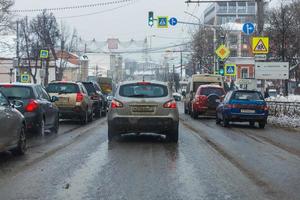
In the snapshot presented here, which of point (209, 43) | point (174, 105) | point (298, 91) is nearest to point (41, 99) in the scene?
point (174, 105)

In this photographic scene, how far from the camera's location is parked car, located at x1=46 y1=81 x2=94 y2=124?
71.7 feet

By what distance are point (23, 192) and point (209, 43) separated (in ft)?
187

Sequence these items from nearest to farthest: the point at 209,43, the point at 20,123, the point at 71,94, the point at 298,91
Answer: the point at 20,123 < the point at 71,94 < the point at 209,43 < the point at 298,91

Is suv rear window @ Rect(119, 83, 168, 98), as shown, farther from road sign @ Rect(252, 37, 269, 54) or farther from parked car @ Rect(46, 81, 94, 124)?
road sign @ Rect(252, 37, 269, 54)

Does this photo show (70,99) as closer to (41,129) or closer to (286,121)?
(41,129)

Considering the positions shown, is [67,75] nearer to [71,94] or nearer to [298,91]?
[298,91]

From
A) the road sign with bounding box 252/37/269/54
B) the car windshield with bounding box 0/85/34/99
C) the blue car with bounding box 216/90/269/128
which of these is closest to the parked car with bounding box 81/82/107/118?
the blue car with bounding box 216/90/269/128

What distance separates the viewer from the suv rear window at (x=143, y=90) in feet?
48.0

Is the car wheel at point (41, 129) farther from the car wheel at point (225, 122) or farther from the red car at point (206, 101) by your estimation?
the red car at point (206, 101)

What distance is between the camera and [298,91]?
226 feet

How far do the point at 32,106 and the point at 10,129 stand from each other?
14.7ft

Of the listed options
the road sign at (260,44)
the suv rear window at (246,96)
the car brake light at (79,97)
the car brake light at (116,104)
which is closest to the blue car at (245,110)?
the suv rear window at (246,96)

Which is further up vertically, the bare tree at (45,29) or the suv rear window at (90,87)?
the bare tree at (45,29)

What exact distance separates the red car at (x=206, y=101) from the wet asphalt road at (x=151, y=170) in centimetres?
1261
